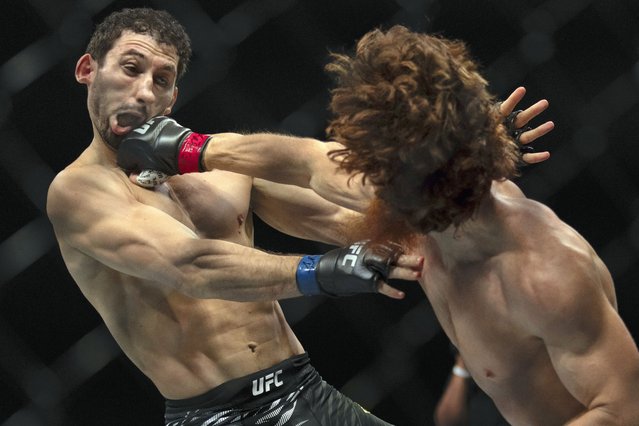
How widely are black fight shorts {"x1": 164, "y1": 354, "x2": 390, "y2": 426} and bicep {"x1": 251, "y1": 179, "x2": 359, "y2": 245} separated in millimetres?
248

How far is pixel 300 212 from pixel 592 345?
762 mm

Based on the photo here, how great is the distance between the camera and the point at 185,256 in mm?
1771

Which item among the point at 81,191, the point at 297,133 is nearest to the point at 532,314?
the point at 81,191

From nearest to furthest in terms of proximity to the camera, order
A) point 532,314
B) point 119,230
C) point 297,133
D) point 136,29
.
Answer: point 532,314
point 119,230
point 136,29
point 297,133

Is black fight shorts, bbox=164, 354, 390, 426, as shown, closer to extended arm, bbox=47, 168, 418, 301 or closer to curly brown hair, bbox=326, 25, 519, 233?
extended arm, bbox=47, 168, 418, 301

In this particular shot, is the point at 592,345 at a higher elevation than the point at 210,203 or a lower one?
lower

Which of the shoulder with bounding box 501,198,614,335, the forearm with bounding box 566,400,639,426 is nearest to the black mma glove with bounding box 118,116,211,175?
the shoulder with bounding box 501,198,614,335

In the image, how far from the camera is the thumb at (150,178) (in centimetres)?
200

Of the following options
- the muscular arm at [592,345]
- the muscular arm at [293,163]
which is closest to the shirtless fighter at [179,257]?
the muscular arm at [293,163]

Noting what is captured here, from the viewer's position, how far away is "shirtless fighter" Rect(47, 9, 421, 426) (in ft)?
5.89

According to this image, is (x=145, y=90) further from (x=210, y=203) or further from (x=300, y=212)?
(x=300, y=212)

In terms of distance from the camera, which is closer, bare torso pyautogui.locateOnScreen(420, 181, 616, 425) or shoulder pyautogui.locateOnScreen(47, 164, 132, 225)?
bare torso pyautogui.locateOnScreen(420, 181, 616, 425)

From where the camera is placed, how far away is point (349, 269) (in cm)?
158

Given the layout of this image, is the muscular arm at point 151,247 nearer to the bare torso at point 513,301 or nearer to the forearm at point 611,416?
the bare torso at point 513,301
